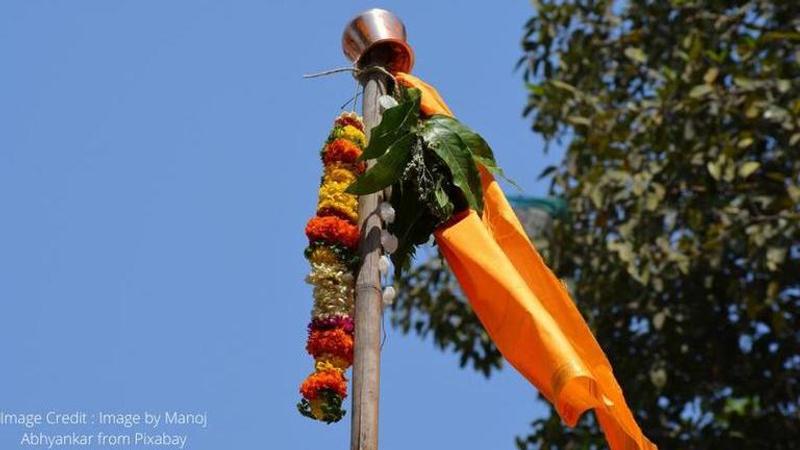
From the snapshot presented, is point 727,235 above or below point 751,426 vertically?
above

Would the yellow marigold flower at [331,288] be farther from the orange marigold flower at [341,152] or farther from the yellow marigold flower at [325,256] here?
the orange marigold flower at [341,152]

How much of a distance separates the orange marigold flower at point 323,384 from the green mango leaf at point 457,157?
993 millimetres

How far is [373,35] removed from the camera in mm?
6984

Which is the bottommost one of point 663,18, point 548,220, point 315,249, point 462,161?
point 315,249

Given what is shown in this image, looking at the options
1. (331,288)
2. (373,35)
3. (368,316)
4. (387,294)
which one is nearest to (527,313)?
(387,294)

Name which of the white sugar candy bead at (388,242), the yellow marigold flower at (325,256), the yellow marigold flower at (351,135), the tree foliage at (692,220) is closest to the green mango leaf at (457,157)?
the yellow marigold flower at (351,135)

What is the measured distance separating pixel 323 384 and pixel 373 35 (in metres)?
1.52

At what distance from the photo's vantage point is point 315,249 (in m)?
6.48

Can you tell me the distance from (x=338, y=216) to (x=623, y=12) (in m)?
7.63

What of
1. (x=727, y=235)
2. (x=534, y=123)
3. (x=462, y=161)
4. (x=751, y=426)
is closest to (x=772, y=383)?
(x=751, y=426)

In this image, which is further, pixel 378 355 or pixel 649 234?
pixel 649 234

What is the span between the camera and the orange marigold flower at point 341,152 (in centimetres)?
674

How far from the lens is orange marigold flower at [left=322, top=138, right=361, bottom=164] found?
22.1 ft

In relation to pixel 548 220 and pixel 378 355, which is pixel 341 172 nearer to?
pixel 378 355
